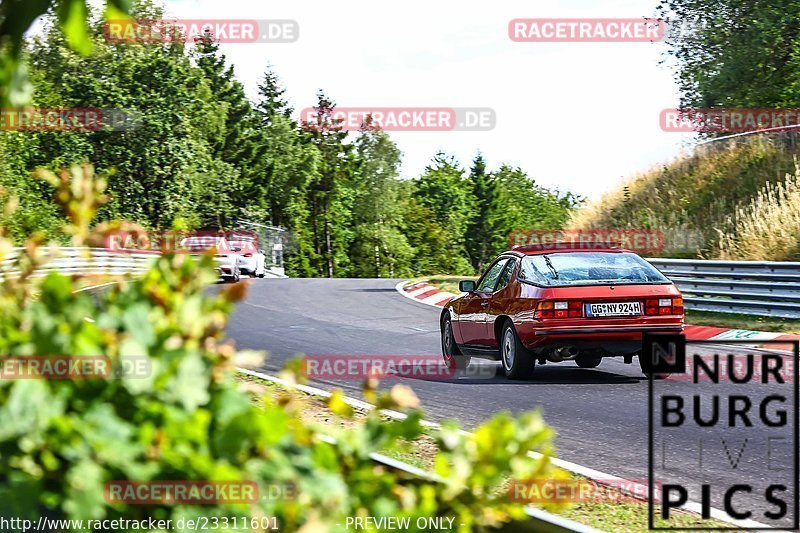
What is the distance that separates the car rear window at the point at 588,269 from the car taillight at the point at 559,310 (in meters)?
0.26

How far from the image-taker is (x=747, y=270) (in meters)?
19.4

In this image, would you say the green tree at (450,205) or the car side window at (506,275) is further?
the green tree at (450,205)

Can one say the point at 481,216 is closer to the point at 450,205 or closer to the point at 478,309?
the point at 450,205

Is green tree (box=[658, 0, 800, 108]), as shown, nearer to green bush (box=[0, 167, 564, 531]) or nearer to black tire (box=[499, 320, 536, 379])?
black tire (box=[499, 320, 536, 379])

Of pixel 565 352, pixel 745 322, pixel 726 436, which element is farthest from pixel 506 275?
pixel 745 322

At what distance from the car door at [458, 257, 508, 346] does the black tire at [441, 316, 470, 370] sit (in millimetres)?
435

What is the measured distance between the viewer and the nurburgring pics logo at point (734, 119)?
113 ft

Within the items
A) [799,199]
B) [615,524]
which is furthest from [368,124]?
[615,524]

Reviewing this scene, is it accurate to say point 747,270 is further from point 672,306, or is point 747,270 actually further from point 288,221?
point 288,221

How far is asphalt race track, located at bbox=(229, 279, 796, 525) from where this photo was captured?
7395 mm

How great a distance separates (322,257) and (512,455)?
100m

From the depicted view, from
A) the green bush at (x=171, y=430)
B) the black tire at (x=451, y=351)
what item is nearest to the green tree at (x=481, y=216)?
the black tire at (x=451, y=351)
